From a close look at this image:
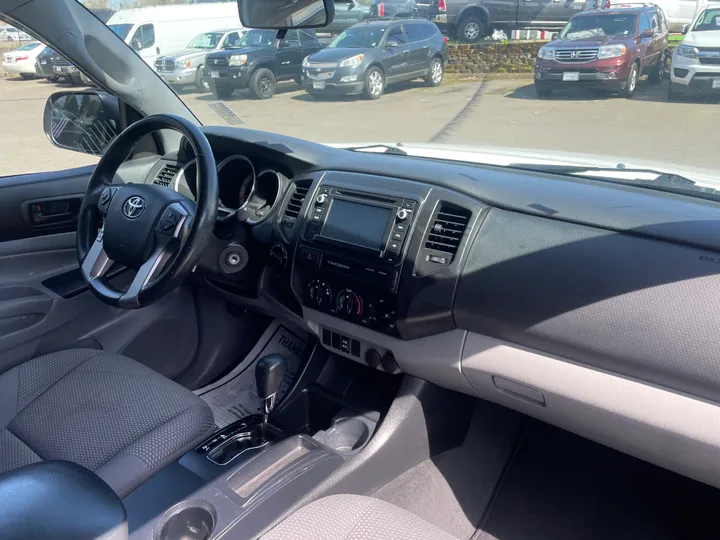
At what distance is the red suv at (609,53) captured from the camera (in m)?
2.98

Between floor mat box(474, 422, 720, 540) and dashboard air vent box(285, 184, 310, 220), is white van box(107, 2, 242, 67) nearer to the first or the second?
dashboard air vent box(285, 184, 310, 220)

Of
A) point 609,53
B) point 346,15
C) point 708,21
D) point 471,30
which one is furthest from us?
point 471,30

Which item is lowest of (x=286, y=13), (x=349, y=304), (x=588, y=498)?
(x=588, y=498)

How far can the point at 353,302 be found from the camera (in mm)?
2174

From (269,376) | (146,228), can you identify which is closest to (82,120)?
(146,228)

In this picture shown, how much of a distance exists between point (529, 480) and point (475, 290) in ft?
3.27

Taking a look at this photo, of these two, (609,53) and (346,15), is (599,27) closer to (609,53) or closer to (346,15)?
(609,53)

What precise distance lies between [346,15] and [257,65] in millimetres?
957

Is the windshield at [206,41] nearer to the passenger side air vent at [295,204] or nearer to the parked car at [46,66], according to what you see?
the parked car at [46,66]

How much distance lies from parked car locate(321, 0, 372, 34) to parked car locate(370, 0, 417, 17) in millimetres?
237

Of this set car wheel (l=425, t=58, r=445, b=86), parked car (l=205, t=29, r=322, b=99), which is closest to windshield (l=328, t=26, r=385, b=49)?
parked car (l=205, t=29, r=322, b=99)

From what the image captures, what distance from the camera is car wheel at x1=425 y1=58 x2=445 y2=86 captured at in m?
4.73

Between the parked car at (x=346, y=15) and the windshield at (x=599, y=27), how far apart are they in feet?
3.62

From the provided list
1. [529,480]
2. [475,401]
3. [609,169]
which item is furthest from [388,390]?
[609,169]
